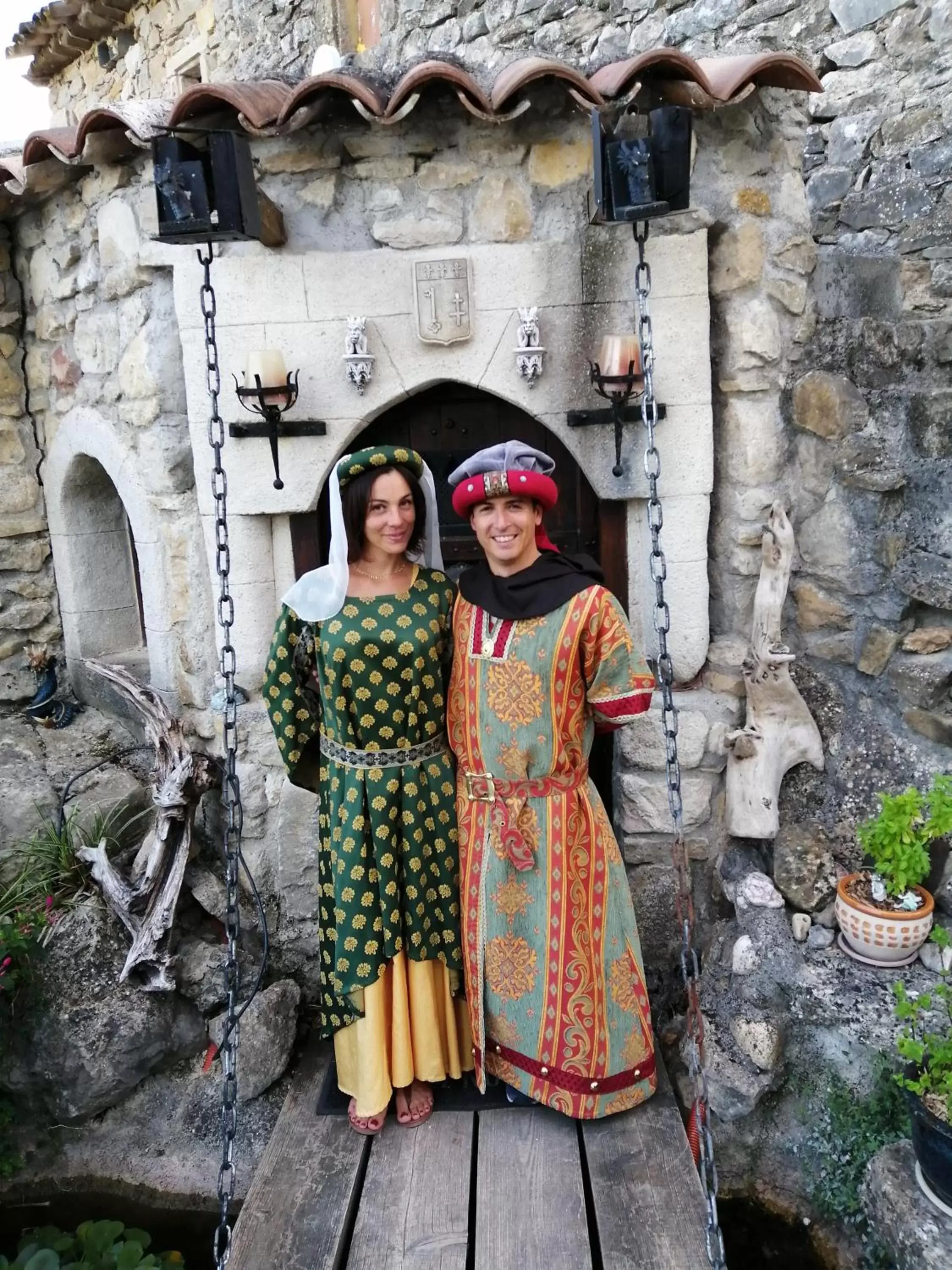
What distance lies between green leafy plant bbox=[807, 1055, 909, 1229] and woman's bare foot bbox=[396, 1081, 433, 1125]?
1.17 metres

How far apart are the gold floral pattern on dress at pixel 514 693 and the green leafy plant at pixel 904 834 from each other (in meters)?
1.13

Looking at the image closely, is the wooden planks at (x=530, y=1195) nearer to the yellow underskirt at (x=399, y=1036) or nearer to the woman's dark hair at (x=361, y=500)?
the yellow underskirt at (x=399, y=1036)

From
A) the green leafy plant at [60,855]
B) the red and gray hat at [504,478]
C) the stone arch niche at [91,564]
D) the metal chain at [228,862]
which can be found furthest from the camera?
the stone arch niche at [91,564]

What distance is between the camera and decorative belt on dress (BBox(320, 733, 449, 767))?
2.63 m

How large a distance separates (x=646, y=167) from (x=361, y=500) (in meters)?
1.08

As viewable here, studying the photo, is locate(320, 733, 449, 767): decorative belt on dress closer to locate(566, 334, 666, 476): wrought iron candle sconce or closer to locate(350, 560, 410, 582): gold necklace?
locate(350, 560, 410, 582): gold necklace

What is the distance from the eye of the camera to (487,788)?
265 centimetres

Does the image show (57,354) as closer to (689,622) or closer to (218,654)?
(218,654)

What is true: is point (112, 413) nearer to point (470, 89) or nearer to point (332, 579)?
point (332, 579)

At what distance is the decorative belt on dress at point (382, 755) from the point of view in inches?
103

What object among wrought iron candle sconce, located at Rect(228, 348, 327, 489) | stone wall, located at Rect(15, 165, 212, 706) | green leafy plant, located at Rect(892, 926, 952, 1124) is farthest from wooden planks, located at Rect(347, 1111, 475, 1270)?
wrought iron candle sconce, located at Rect(228, 348, 327, 489)

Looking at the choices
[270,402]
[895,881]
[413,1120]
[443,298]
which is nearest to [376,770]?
[413,1120]

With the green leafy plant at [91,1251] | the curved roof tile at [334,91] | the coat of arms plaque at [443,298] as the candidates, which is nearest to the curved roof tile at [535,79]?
the curved roof tile at [334,91]

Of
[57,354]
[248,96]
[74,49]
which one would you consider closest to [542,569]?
[248,96]
